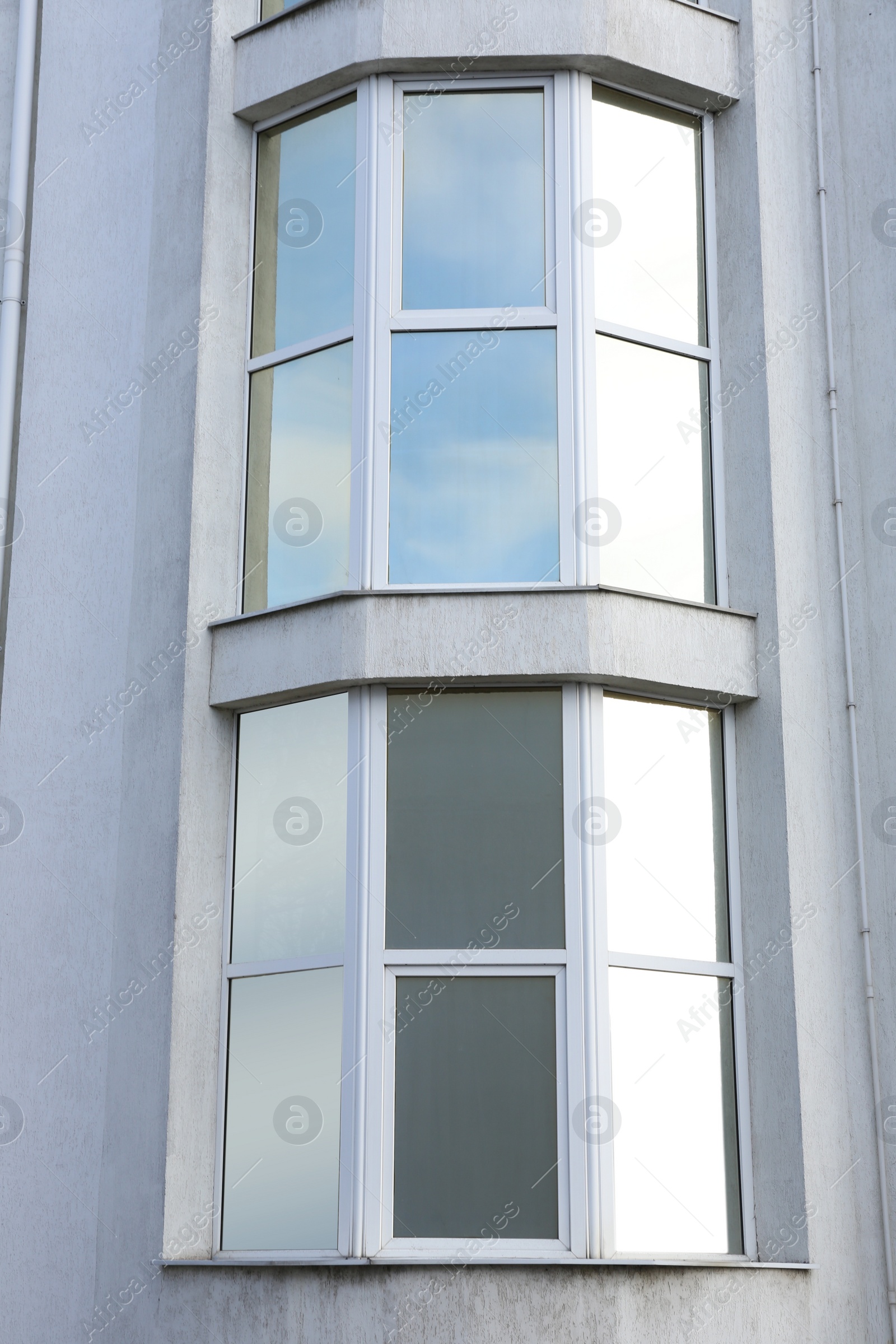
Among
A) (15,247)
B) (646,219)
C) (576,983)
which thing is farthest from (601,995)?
(15,247)

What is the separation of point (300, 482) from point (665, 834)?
299cm

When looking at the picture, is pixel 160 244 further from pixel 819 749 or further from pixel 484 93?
pixel 819 749

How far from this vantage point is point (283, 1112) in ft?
26.7

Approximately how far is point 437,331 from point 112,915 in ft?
12.8

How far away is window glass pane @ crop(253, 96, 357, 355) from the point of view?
30.3 feet

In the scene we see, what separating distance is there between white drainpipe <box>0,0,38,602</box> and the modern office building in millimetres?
48

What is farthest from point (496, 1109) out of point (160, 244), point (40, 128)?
point (40, 128)

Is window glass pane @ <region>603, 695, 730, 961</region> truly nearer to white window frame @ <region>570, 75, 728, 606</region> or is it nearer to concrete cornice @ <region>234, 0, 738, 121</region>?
white window frame @ <region>570, 75, 728, 606</region>

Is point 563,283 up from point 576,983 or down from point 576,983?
up

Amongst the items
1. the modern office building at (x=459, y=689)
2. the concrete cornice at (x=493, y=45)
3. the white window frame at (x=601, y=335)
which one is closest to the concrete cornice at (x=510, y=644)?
the modern office building at (x=459, y=689)

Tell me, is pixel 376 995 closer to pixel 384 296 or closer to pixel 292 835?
pixel 292 835

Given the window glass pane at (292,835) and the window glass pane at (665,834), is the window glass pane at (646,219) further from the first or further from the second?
the window glass pane at (292,835)

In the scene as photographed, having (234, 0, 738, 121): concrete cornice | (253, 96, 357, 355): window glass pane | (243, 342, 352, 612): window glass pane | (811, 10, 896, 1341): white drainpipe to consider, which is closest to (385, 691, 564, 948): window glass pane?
(243, 342, 352, 612): window glass pane

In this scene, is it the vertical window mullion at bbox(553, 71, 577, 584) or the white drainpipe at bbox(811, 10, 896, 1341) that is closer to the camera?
the white drainpipe at bbox(811, 10, 896, 1341)
